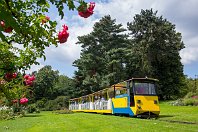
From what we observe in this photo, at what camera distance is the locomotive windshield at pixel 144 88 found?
22172 millimetres

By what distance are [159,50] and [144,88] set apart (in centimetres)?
3143

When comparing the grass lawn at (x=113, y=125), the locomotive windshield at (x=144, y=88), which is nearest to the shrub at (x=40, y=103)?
the grass lawn at (x=113, y=125)

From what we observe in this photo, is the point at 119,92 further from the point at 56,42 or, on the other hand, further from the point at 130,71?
the point at 130,71

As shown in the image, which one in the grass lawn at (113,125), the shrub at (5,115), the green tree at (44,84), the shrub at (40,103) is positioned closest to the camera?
the shrub at (5,115)

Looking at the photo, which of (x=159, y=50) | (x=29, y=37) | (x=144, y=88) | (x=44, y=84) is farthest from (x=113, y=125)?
(x=44, y=84)

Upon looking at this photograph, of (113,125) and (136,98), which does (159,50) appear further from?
(113,125)

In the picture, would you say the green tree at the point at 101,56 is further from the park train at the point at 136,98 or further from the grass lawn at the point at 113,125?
the grass lawn at the point at 113,125

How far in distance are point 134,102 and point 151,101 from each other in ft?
4.07

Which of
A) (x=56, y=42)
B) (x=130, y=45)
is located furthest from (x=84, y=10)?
(x=130, y=45)

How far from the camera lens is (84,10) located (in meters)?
3.68

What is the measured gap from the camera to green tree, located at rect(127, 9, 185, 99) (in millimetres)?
52781

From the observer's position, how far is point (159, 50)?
5294cm

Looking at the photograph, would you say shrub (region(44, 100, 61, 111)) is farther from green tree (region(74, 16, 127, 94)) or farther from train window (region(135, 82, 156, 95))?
train window (region(135, 82, 156, 95))

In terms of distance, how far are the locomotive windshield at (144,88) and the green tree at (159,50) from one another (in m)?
29.2
